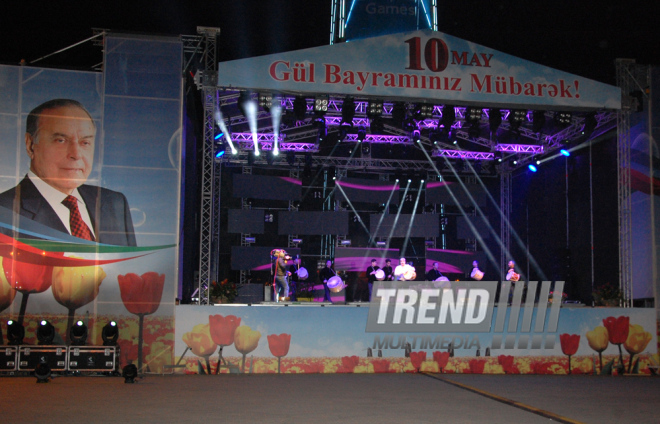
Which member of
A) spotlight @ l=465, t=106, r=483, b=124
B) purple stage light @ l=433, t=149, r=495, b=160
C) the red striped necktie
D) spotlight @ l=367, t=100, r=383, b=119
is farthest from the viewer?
purple stage light @ l=433, t=149, r=495, b=160

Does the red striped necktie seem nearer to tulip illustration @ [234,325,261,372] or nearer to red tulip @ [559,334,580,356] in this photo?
tulip illustration @ [234,325,261,372]

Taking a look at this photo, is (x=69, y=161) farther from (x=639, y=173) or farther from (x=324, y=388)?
(x=639, y=173)

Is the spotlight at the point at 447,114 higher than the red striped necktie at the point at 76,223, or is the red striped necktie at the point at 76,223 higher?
the spotlight at the point at 447,114

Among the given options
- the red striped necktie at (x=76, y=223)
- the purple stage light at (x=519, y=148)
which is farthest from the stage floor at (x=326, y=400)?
the purple stage light at (x=519, y=148)

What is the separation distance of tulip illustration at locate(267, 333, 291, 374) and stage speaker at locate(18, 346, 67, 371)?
11.5 feet

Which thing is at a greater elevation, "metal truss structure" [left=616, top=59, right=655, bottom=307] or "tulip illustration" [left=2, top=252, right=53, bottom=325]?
"metal truss structure" [left=616, top=59, right=655, bottom=307]

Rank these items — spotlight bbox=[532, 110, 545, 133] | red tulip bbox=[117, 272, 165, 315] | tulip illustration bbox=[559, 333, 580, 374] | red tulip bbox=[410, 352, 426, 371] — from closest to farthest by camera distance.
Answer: red tulip bbox=[117, 272, 165, 315]
red tulip bbox=[410, 352, 426, 371]
tulip illustration bbox=[559, 333, 580, 374]
spotlight bbox=[532, 110, 545, 133]

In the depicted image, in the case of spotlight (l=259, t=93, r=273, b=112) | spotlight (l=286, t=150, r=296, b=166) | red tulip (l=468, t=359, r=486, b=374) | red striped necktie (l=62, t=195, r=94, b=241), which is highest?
spotlight (l=259, t=93, r=273, b=112)

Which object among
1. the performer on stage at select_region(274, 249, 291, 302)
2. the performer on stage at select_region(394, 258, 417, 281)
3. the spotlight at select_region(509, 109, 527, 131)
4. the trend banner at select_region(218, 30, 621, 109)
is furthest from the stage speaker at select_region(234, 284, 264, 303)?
the spotlight at select_region(509, 109, 527, 131)

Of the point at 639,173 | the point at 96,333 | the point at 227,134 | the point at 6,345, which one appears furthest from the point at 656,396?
the point at 227,134

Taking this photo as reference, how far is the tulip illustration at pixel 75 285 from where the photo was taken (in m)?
10.6

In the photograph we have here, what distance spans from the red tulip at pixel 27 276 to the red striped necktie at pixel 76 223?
2.53 ft

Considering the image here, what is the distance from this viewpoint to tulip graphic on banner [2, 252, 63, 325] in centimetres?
1051

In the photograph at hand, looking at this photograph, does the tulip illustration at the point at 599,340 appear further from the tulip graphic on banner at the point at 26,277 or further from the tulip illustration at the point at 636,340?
the tulip graphic on banner at the point at 26,277
